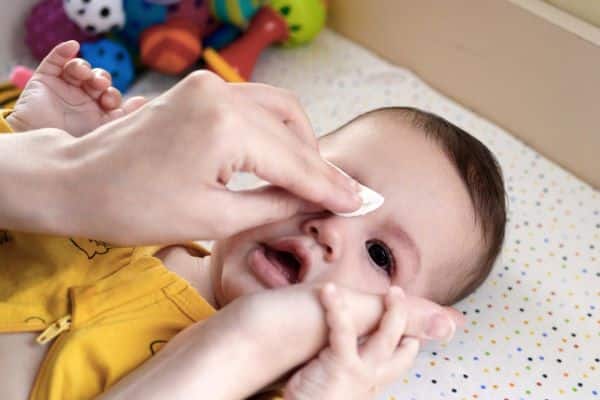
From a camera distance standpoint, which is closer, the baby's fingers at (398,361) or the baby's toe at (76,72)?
the baby's fingers at (398,361)

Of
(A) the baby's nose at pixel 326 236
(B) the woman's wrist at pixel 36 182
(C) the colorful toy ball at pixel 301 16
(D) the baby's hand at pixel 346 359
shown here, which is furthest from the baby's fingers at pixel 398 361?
(C) the colorful toy ball at pixel 301 16

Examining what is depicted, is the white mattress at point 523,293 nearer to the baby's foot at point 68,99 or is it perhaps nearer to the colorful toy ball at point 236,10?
the colorful toy ball at point 236,10

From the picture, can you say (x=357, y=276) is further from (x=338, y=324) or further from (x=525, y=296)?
(x=525, y=296)

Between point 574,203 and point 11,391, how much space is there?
861mm

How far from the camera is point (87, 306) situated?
884 mm

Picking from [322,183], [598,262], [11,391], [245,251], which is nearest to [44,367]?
[11,391]

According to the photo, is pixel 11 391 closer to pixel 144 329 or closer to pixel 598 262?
pixel 144 329

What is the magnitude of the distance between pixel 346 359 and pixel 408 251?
8.1 inches

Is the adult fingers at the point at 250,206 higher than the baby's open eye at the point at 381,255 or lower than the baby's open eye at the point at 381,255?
higher

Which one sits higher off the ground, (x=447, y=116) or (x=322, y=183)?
(x=322, y=183)

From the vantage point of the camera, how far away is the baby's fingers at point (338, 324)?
2.51ft

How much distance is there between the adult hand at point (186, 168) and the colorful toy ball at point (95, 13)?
836 millimetres

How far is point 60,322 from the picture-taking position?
87cm

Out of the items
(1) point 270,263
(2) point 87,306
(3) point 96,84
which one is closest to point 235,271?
(1) point 270,263
